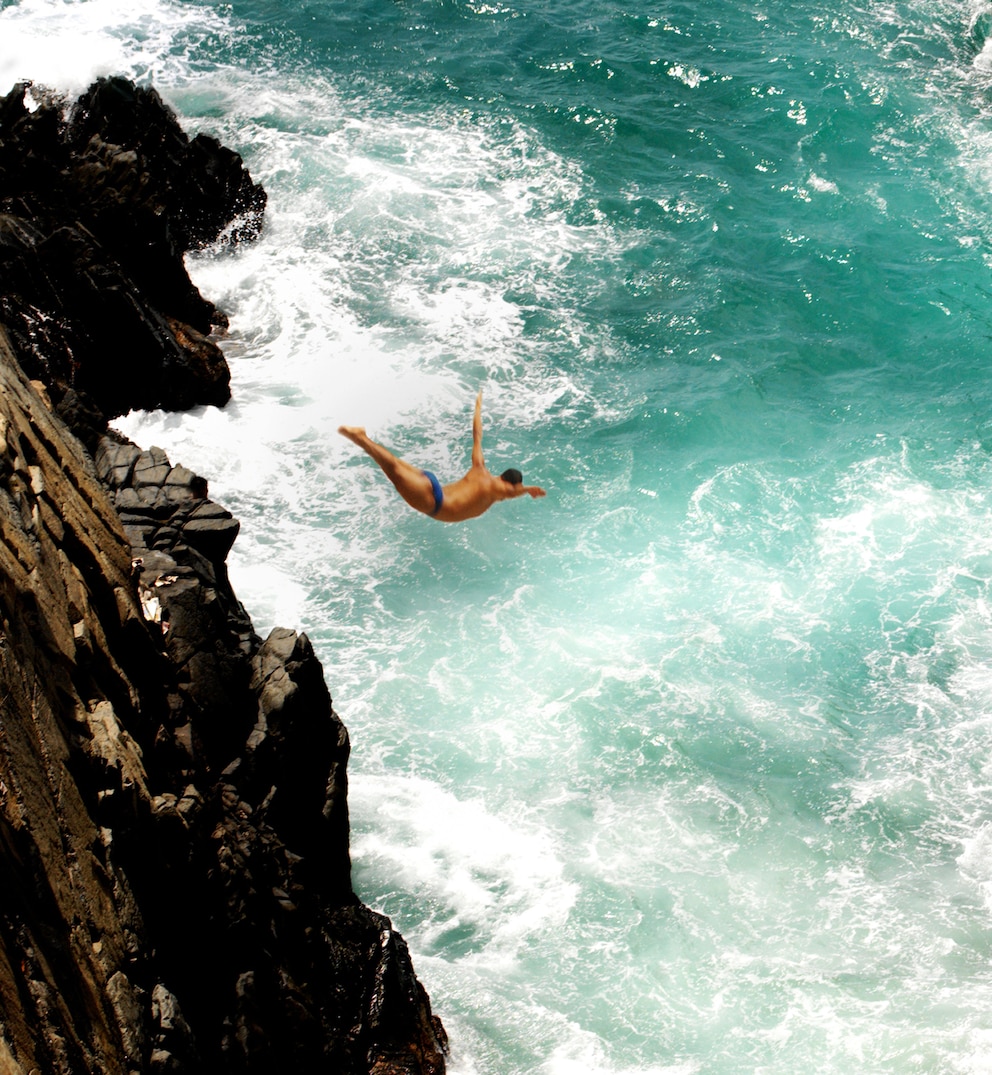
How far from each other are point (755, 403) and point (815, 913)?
1134 cm

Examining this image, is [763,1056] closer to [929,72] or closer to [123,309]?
[123,309]

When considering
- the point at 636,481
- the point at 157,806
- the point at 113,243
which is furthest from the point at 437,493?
the point at 113,243

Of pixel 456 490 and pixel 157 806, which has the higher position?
pixel 456 490

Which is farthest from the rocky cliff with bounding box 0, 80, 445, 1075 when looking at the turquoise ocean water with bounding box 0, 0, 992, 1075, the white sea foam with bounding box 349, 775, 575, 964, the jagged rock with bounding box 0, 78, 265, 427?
the jagged rock with bounding box 0, 78, 265, 427

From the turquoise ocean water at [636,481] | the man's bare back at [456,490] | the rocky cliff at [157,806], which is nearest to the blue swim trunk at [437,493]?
the man's bare back at [456,490]

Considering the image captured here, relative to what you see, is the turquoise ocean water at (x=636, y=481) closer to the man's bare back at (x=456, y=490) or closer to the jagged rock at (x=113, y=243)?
the jagged rock at (x=113, y=243)

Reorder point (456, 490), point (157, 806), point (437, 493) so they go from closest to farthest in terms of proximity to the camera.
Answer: point (157, 806) → point (437, 493) → point (456, 490)

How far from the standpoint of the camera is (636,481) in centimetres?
2089

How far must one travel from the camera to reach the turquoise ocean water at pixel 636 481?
13.8 m

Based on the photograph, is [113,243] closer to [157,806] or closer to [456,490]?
[456,490]

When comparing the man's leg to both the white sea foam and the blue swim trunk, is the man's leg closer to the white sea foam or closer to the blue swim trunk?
the blue swim trunk

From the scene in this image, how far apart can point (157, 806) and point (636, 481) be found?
12.9 m

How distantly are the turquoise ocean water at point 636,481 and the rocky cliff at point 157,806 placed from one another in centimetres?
257

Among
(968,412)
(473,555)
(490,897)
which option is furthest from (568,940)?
(968,412)
